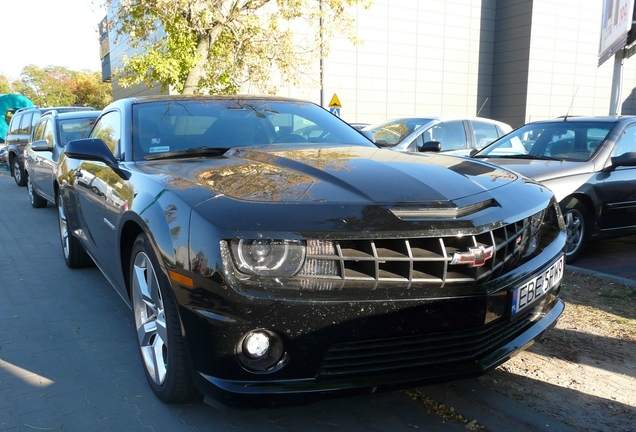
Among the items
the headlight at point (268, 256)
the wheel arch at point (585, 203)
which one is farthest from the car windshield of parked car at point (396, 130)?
the headlight at point (268, 256)

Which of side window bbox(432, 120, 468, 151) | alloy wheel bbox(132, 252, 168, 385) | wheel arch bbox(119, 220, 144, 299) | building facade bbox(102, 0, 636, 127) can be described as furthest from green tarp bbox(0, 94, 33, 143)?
alloy wheel bbox(132, 252, 168, 385)

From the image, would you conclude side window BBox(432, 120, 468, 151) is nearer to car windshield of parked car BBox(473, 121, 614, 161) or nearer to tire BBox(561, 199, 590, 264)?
car windshield of parked car BBox(473, 121, 614, 161)

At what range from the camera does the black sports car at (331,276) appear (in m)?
2.22

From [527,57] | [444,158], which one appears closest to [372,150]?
[444,158]

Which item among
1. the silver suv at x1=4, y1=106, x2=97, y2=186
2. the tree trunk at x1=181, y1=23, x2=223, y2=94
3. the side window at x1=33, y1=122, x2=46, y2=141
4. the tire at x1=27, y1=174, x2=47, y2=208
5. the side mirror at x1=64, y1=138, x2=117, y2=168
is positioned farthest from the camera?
the tree trunk at x1=181, y1=23, x2=223, y2=94

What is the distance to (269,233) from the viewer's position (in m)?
2.20

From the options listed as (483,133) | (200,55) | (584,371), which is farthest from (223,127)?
(200,55)

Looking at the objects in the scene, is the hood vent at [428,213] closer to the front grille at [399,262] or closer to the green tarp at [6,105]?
the front grille at [399,262]

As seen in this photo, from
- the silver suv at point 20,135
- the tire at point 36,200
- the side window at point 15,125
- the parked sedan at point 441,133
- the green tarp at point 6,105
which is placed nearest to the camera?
the parked sedan at point 441,133

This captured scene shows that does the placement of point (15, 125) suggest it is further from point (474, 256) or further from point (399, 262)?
point (474, 256)

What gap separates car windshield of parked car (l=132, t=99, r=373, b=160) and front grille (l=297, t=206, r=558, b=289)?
1627mm

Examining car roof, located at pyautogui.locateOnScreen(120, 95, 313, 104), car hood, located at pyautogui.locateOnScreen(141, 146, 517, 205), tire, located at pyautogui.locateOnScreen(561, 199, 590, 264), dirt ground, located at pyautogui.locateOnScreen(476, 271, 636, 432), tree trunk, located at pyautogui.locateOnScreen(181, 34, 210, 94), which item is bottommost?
dirt ground, located at pyautogui.locateOnScreen(476, 271, 636, 432)

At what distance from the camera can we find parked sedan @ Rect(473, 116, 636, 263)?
5.60m

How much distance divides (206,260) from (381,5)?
106ft
